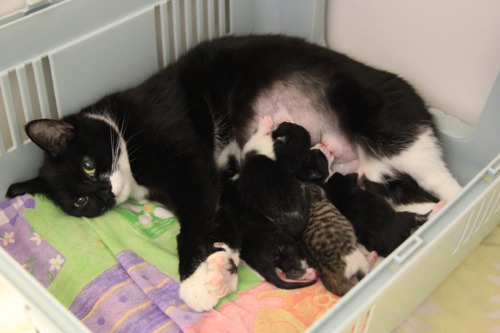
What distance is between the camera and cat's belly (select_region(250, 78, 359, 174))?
6.16ft

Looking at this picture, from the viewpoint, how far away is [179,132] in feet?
5.88

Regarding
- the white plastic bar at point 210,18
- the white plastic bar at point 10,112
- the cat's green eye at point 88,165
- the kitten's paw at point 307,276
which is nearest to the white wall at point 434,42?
the white plastic bar at point 210,18

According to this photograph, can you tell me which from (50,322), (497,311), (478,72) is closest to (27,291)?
(50,322)

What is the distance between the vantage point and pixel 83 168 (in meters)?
1.68

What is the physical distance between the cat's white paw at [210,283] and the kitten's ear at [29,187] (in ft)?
1.82

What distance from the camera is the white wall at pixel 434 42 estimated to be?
5.89ft

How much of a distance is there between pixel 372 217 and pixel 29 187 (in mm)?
1043

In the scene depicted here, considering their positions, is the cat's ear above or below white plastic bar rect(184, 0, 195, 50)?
below

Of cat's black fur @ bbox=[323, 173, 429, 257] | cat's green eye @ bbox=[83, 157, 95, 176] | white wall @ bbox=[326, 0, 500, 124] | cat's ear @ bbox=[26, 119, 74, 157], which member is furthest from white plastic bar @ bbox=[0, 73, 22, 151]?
white wall @ bbox=[326, 0, 500, 124]

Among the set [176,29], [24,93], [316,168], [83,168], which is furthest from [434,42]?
[24,93]

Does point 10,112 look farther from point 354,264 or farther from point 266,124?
point 354,264

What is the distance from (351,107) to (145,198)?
74 cm

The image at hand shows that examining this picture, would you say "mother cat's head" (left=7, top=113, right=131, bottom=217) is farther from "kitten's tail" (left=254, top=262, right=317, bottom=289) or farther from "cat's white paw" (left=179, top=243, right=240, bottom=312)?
"kitten's tail" (left=254, top=262, right=317, bottom=289)

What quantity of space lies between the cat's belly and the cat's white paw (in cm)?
54
